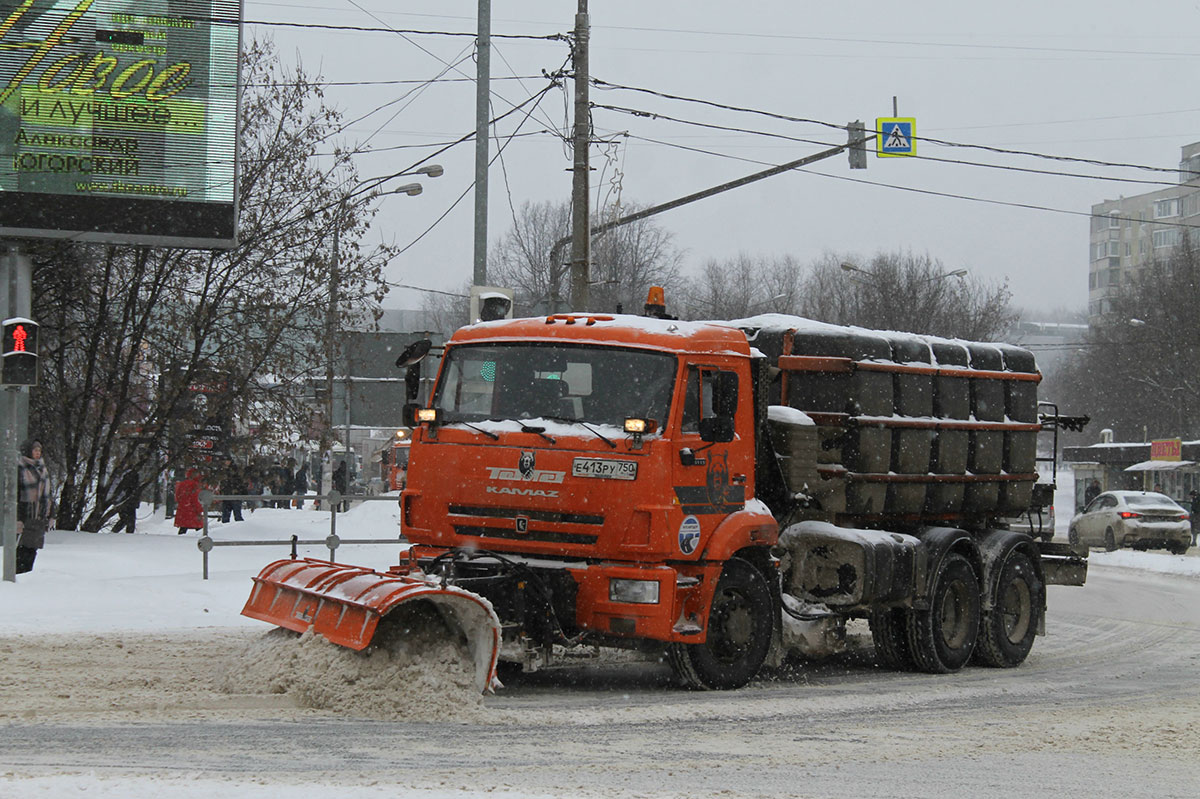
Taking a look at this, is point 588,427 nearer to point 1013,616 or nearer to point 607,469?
point 607,469

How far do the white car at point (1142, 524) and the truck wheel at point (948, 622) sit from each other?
22.6 metres

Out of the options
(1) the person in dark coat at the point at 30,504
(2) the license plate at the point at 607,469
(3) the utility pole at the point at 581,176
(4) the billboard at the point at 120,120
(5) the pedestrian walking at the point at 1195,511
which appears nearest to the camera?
(2) the license plate at the point at 607,469

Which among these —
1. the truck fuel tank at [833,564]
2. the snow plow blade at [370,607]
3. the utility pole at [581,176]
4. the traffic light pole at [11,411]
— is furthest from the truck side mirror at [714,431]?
the utility pole at [581,176]

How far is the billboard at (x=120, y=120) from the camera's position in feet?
59.3

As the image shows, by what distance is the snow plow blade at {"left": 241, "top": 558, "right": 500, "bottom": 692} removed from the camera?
9.16m

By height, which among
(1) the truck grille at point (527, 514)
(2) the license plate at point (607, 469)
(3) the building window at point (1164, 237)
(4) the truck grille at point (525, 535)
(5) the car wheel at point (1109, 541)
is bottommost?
(5) the car wheel at point (1109, 541)

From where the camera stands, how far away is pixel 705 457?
1053 centimetres

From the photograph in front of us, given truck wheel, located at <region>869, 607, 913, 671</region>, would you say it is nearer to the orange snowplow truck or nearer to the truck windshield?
the orange snowplow truck

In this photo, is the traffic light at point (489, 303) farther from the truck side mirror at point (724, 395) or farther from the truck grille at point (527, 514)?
the truck side mirror at point (724, 395)

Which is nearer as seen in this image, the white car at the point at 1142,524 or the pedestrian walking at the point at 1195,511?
the white car at the point at 1142,524

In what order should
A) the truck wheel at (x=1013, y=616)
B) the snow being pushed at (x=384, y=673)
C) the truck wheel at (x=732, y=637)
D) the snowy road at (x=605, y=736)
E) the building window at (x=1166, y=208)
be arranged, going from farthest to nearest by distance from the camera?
the building window at (x=1166, y=208) → the truck wheel at (x=1013, y=616) → the truck wheel at (x=732, y=637) → the snow being pushed at (x=384, y=673) → the snowy road at (x=605, y=736)

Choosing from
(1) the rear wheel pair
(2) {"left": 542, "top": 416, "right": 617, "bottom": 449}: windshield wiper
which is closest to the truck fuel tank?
(1) the rear wheel pair

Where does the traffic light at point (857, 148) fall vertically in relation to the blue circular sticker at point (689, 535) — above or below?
above

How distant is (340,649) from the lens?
9438 millimetres
